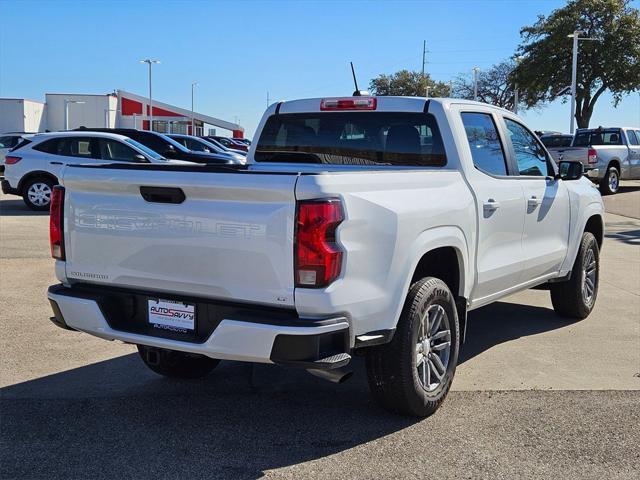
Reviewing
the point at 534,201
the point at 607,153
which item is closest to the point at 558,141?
the point at 607,153

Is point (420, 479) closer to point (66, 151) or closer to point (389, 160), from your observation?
point (389, 160)

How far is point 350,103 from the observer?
515 cm

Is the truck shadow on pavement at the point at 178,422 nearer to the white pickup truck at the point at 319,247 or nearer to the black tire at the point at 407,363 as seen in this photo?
the black tire at the point at 407,363

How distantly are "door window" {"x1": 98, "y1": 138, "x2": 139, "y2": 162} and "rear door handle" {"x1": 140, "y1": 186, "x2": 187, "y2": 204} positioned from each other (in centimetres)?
1045

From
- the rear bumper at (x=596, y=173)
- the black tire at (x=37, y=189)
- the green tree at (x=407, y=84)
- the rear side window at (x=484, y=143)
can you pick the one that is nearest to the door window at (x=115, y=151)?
the black tire at (x=37, y=189)

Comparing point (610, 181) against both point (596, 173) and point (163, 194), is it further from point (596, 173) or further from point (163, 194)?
point (163, 194)

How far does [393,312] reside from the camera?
3750 mm

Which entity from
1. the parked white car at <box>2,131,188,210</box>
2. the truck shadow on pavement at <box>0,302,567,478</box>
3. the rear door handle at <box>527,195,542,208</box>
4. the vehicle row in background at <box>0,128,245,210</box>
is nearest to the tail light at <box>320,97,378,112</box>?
the rear door handle at <box>527,195,542,208</box>

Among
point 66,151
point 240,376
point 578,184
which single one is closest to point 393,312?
point 240,376

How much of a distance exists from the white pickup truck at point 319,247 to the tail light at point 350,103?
0.03ft

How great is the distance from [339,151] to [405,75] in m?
78.0

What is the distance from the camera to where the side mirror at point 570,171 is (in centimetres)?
604

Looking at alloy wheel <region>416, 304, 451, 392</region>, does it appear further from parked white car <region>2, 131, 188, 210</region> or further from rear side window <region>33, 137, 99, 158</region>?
rear side window <region>33, 137, 99, 158</region>

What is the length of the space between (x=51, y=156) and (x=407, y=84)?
68.6 metres
